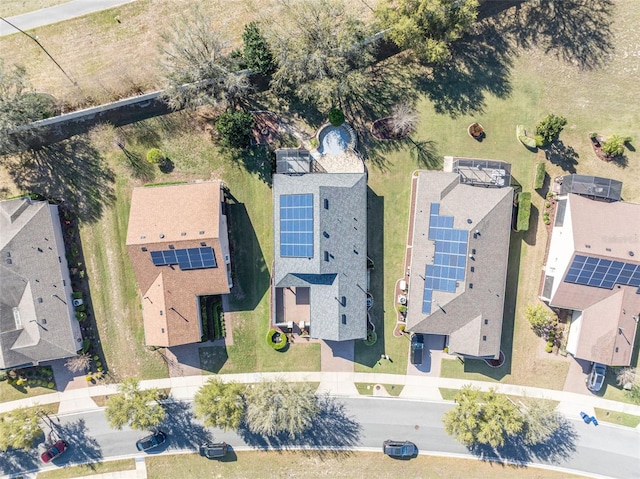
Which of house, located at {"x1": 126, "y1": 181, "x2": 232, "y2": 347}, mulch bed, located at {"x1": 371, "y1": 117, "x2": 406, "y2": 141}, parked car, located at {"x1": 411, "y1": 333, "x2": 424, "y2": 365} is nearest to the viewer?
house, located at {"x1": 126, "y1": 181, "x2": 232, "y2": 347}

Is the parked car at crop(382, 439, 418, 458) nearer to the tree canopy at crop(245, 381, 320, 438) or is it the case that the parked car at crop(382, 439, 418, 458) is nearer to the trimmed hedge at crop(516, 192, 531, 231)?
the tree canopy at crop(245, 381, 320, 438)

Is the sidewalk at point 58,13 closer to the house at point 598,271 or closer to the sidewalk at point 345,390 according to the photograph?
the sidewalk at point 345,390

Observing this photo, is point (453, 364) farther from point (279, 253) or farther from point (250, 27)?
point (250, 27)

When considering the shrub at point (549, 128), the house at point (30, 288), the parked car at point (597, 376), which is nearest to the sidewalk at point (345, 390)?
the parked car at point (597, 376)

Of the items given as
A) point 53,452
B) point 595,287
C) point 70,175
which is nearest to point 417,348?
point 595,287

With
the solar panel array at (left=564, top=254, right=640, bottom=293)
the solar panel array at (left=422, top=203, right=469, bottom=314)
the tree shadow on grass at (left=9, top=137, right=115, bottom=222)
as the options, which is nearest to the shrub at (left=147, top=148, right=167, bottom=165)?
the tree shadow on grass at (left=9, top=137, right=115, bottom=222)

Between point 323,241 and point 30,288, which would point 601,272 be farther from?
point 30,288
